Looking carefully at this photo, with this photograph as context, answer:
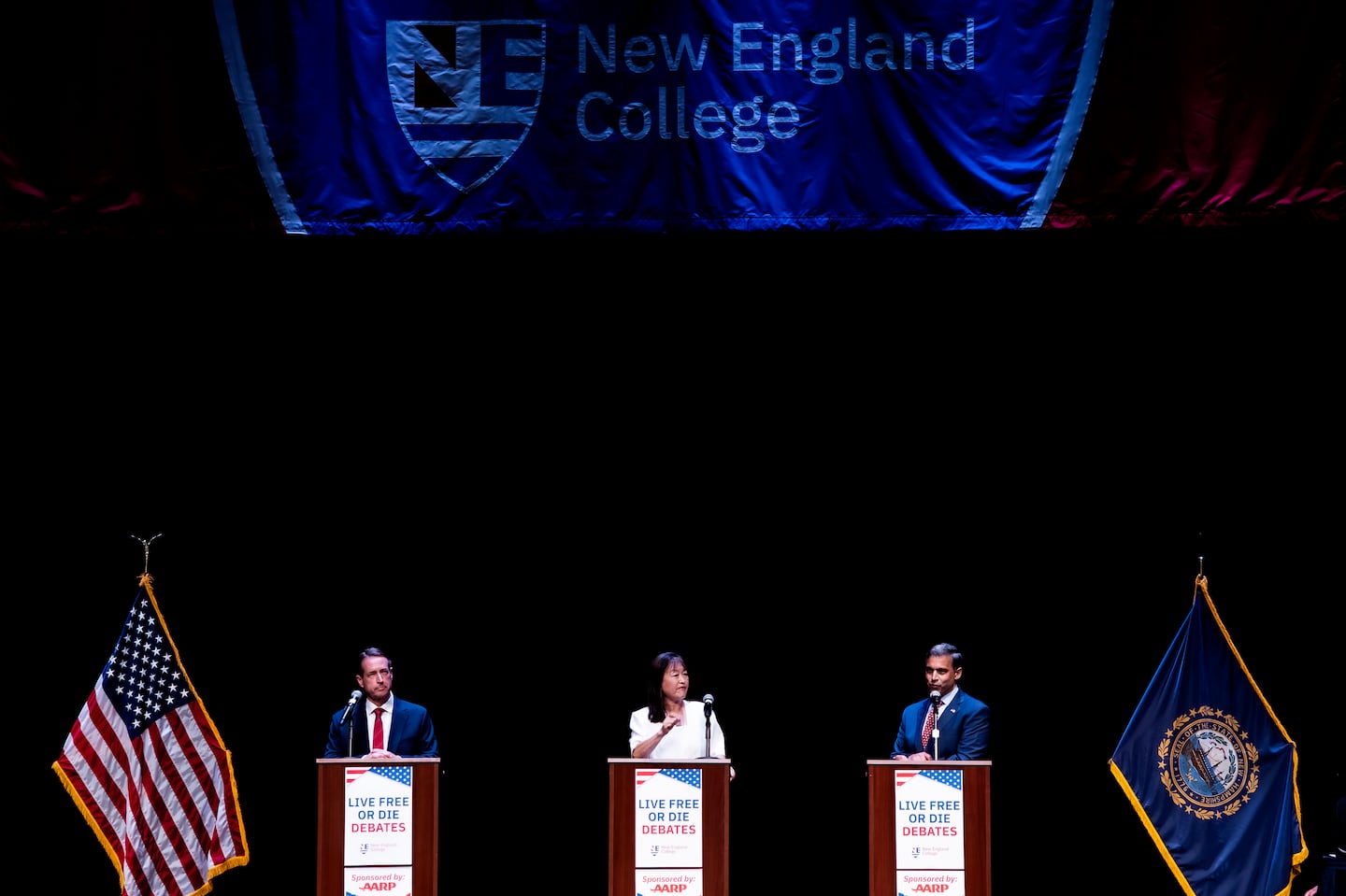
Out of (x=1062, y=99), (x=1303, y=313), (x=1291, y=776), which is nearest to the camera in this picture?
(x=1062, y=99)

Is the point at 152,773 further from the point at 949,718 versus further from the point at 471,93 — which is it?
the point at 949,718

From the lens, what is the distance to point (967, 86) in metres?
7.41

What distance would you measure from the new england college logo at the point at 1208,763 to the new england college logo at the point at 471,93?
14.1 ft

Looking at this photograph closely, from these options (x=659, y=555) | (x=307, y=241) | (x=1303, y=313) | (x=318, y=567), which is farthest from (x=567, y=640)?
(x=1303, y=313)

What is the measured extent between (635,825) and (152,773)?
8.83 ft

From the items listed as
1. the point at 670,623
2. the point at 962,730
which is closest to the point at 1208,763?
the point at 962,730

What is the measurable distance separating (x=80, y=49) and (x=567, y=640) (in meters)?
3.88

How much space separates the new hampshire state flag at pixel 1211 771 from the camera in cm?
797

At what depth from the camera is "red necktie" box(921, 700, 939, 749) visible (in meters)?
7.65

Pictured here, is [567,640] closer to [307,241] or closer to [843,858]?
[843,858]

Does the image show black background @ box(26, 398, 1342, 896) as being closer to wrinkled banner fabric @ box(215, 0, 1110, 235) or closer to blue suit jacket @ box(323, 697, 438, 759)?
blue suit jacket @ box(323, 697, 438, 759)

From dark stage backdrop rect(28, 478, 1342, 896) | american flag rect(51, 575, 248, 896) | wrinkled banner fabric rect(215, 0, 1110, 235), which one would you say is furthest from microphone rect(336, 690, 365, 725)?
wrinkled banner fabric rect(215, 0, 1110, 235)

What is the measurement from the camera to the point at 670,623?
915 centimetres

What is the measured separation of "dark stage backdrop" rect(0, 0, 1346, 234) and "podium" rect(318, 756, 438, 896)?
2.39 meters
